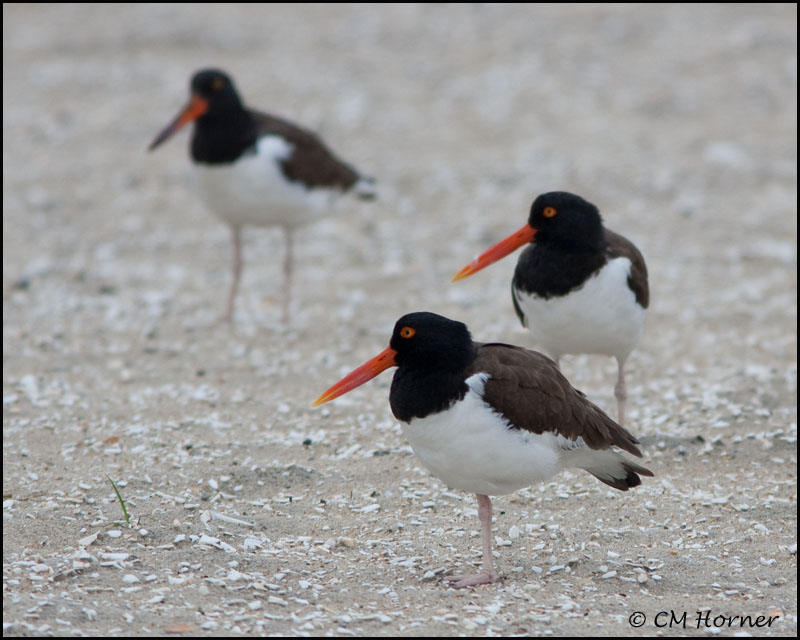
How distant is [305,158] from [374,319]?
1381 mm

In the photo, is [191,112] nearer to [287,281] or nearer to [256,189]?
[256,189]

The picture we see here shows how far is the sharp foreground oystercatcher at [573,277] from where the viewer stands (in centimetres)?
584

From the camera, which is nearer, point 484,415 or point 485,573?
point 484,415

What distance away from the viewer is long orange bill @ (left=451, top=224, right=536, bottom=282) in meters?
5.97

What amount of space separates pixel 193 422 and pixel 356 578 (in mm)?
2212

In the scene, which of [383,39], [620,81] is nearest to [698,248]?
[620,81]

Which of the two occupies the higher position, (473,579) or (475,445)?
(475,445)

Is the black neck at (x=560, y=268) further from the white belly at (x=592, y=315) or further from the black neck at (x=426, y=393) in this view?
the black neck at (x=426, y=393)

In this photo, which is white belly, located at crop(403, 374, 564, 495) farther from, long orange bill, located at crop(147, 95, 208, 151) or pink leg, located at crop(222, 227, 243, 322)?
long orange bill, located at crop(147, 95, 208, 151)

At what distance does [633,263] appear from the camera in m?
6.09

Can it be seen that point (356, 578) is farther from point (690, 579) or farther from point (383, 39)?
point (383, 39)

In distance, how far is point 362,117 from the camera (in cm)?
1232

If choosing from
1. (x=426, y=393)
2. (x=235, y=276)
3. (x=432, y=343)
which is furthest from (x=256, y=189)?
(x=426, y=393)

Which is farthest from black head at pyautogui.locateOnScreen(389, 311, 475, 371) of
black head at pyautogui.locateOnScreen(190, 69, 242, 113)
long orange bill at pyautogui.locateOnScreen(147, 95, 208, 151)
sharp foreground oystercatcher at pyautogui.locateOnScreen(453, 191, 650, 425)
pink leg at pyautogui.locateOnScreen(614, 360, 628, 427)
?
long orange bill at pyautogui.locateOnScreen(147, 95, 208, 151)
